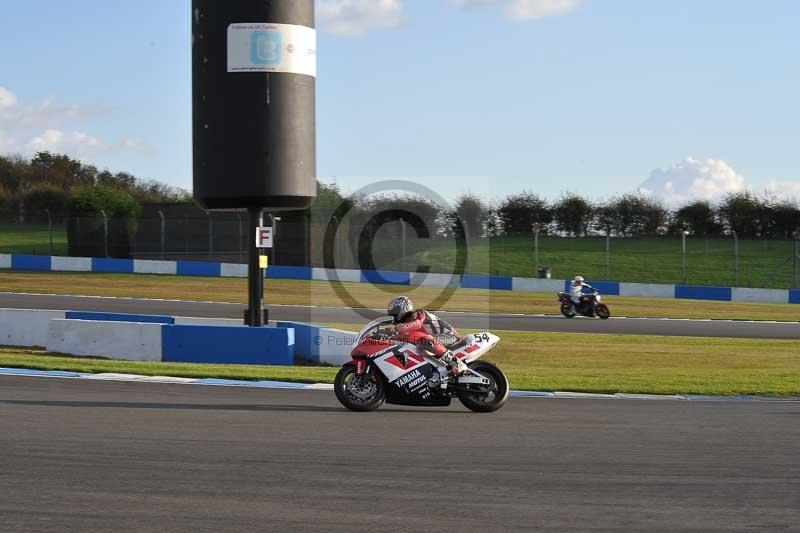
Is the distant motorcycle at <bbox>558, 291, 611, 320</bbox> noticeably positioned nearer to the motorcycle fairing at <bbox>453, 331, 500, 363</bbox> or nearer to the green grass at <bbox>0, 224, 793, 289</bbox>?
the green grass at <bbox>0, 224, 793, 289</bbox>

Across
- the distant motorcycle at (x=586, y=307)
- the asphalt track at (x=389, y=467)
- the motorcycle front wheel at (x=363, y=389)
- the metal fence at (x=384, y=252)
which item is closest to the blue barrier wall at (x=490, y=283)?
the metal fence at (x=384, y=252)

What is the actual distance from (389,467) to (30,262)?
39009 mm

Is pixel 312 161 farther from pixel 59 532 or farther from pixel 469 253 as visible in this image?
pixel 469 253

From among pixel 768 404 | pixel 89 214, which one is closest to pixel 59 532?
pixel 768 404

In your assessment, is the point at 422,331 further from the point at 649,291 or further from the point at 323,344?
the point at 649,291

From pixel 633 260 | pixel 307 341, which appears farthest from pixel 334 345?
pixel 633 260

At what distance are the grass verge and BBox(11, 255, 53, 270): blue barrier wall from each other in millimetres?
1589

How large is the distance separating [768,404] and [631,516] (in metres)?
7.11

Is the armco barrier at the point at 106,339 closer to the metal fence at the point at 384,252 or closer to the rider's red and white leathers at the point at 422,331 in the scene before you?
the rider's red and white leathers at the point at 422,331

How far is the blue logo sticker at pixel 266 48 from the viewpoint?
18891 millimetres

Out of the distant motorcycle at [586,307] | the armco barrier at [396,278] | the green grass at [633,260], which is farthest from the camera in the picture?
the green grass at [633,260]

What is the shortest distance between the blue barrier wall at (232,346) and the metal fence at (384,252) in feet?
76.6

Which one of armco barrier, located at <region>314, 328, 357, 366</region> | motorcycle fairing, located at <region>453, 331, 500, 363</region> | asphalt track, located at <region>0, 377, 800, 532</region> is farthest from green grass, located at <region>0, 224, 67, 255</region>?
motorcycle fairing, located at <region>453, 331, 500, 363</region>

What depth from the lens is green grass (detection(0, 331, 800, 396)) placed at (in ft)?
48.9
